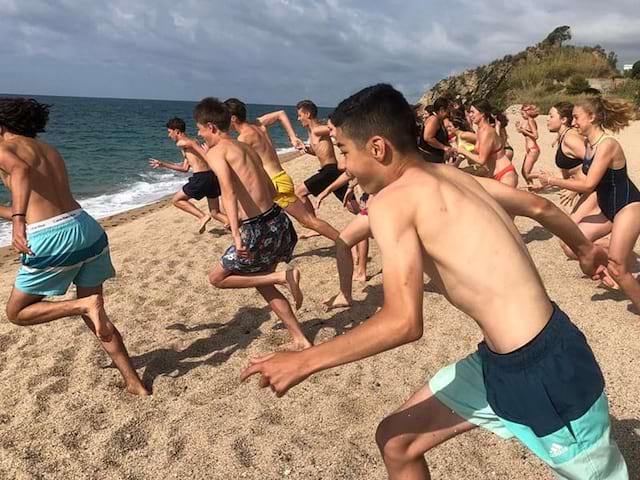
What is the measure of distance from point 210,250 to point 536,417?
6.24 meters

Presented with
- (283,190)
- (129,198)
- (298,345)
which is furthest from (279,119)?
(129,198)

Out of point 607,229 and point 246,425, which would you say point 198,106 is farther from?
point 607,229

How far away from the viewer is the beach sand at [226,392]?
127 inches

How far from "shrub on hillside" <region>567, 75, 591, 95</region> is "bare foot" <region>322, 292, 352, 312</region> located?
3190 cm

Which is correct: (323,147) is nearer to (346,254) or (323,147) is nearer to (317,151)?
(317,151)

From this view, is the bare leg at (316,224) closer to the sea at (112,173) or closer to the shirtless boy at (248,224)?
the shirtless boy at (248,224)

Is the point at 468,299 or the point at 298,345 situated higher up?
the point at 468,299

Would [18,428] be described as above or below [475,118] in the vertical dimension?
below

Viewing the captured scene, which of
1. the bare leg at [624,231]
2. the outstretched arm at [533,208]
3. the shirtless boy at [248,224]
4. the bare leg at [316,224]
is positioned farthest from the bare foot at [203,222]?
the outstretched arm at [533,208]

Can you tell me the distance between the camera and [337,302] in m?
5.38

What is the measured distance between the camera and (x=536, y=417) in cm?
195

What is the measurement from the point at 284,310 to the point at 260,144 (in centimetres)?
246

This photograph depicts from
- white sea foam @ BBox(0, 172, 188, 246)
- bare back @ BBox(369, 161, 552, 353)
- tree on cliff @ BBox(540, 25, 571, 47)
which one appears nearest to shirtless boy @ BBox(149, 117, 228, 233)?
white sea foam @ BBox(0, 172, 188, 246)

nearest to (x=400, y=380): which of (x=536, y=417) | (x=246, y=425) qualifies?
(x=246, y=425)
